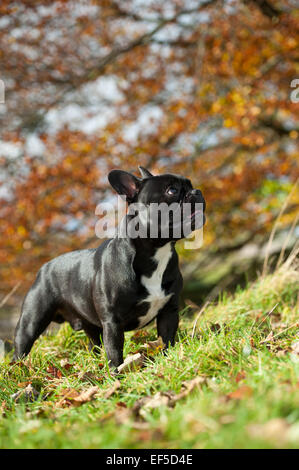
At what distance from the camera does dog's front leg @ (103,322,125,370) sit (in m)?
2.86

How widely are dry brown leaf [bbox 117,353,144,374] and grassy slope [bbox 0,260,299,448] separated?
0.10 meters

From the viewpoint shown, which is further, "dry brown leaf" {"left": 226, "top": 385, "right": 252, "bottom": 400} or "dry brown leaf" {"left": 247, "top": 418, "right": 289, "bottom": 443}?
"dry brown leaf" {"left": 226, "top": 385, "right": 252, "bottom": 400}

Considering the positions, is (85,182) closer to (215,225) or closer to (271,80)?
(215,225)

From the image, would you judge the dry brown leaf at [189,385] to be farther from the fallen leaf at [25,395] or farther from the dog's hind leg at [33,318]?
the dog's hind leg at [33,318]

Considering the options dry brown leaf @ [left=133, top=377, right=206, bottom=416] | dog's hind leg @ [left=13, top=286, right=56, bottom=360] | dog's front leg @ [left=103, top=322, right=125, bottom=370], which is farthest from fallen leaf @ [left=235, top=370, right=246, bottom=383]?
→ dog's hind leg @ [left=13, top=286, right=56, bottom=360]

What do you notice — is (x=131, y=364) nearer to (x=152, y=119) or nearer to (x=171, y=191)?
(x=171, y=191)

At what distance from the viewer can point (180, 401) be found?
2.21 meters

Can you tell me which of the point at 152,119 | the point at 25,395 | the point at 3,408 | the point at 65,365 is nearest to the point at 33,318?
the point at 65,365

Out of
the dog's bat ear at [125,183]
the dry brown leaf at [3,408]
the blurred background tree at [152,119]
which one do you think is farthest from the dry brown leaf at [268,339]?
the blurred background tree at [152,119]

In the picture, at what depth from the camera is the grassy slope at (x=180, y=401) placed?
166 cm

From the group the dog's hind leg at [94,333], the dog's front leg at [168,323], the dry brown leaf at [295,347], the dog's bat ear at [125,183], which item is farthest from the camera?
the dog's hind leg at [94,333]

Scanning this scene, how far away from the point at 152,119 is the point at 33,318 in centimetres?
675

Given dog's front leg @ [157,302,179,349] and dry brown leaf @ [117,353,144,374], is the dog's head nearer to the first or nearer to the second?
dog's front leg @ [157,302,179,349]

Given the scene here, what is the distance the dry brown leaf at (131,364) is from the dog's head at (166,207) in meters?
0.82
